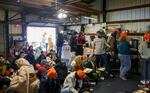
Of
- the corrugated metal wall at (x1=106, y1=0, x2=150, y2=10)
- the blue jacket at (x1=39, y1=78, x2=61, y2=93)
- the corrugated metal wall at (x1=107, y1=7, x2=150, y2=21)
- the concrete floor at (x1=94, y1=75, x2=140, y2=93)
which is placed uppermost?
the corrugated metal wall at (x1=106, y1=0, x2=150, y2=10)

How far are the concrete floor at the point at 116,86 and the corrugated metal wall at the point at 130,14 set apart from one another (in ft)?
9.60

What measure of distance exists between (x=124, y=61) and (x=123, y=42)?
2.21 feet

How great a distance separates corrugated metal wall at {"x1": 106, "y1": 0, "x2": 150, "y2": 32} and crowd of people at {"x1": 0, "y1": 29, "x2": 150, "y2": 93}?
3.93ft

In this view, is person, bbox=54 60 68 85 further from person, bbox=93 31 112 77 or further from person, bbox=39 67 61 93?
person, bbox=93 31 112 77

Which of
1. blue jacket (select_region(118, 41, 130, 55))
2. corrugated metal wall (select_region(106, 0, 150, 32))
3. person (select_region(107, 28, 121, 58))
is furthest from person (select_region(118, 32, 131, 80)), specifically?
corrugated metal wall (select_region(106, 0, 150, 32))

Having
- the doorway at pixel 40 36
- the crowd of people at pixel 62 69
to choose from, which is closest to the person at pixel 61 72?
the crowd of people at pixel 62 69

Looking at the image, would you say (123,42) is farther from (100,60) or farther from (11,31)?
(11,31)

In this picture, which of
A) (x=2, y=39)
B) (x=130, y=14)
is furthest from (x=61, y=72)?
(x=130, y=14)

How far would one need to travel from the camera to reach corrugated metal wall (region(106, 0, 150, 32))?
9.27 meters

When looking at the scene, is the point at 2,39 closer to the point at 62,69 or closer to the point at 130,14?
the point at 62,69

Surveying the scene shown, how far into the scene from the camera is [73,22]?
1291 cm

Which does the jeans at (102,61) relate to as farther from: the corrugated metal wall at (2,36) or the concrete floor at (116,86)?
the corrugated metal wall at (2,36)

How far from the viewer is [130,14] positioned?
9.91 m

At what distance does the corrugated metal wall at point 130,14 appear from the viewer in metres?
9.27
